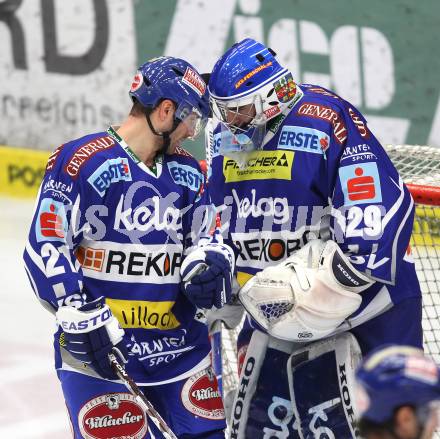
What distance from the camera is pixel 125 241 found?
9.77ft

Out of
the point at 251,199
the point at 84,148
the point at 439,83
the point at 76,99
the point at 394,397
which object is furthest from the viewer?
the point at 76,99

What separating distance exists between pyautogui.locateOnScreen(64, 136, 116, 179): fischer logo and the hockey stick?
17.5 inches

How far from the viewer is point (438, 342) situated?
400cm

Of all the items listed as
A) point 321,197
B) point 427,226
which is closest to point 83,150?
point 321,197

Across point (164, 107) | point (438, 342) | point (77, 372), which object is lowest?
point (438, 342)

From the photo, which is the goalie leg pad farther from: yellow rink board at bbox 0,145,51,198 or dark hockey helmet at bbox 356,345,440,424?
yellow rink board at bbox 0,145,51,198

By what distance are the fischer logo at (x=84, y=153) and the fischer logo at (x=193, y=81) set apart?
0.77ft

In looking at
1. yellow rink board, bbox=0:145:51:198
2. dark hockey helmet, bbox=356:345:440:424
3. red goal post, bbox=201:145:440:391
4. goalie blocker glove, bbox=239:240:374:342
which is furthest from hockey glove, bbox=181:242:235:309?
yellow rink board, bbox=0:145:51:198

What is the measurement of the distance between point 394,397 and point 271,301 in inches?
57.0

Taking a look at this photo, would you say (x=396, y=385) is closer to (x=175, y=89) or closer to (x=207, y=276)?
(x=207, y=276)

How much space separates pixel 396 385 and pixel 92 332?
1.29 m

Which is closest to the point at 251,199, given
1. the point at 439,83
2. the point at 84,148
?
the point at 84,148

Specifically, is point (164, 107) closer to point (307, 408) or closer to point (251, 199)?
point (251, 199)

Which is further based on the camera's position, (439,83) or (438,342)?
(439,83)
